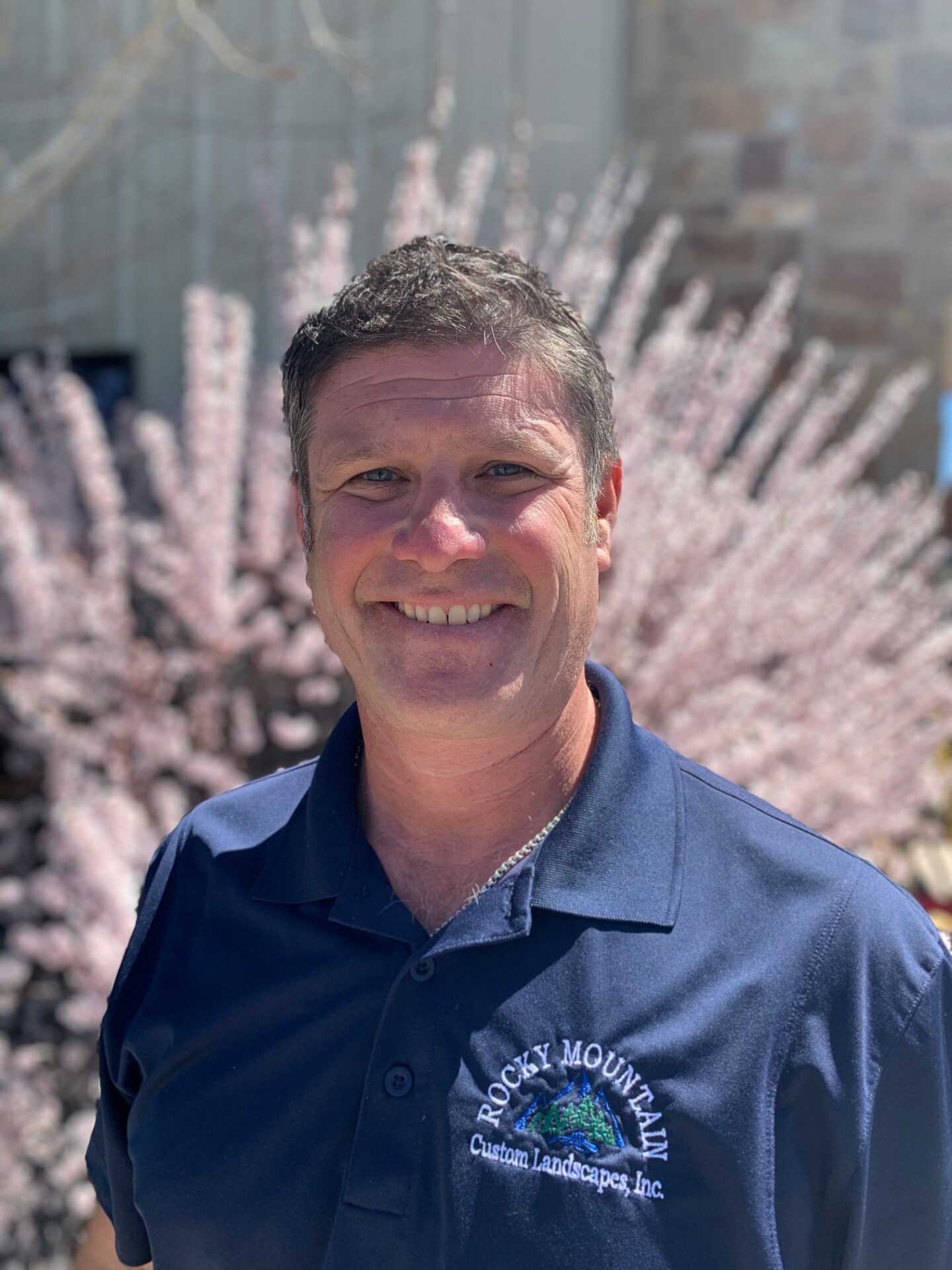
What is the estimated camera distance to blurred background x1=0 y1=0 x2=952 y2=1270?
125 inches

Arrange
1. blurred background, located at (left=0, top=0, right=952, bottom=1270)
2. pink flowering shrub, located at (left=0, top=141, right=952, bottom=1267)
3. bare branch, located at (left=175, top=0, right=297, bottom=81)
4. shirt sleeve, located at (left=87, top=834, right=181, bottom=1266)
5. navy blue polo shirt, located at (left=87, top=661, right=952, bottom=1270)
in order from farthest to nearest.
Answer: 1. bare branch, located at (left=175, top=0, right=297, bottom=81)
2. blurred background, located at (left=0, top=0, right=952, bottom=1270)
3. pink flowering shrub, located at (left=0, top=141, right=952, bottom=1267)
4. shirt sleeve, located at (left=87, top=834, right=181, bottom=1266)
5. navy blue polo shirt, located at (left=87, top=661, right=952, bottom=1270)

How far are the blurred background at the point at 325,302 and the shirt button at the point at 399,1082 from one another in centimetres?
140

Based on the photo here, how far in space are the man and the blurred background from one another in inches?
47.9

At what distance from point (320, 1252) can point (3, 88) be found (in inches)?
193

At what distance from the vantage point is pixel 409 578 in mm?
1263

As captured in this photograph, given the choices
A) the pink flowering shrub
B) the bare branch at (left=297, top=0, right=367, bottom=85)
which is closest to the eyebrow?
the pink flowering shrub

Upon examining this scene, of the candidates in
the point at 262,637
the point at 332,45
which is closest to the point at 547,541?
the point at 262,637

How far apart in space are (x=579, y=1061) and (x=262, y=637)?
2.24 m

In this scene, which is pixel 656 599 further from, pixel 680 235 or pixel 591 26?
pixel 591 26

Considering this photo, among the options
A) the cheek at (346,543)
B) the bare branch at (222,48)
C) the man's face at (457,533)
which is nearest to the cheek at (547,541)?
the man's face at (457,533)

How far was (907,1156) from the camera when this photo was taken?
3.64 ft

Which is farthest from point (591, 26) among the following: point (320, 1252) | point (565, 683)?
point (320, 1252)

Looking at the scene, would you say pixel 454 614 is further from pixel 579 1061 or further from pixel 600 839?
pixel 579 1061

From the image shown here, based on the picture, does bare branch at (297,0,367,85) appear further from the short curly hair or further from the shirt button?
the shirt button
